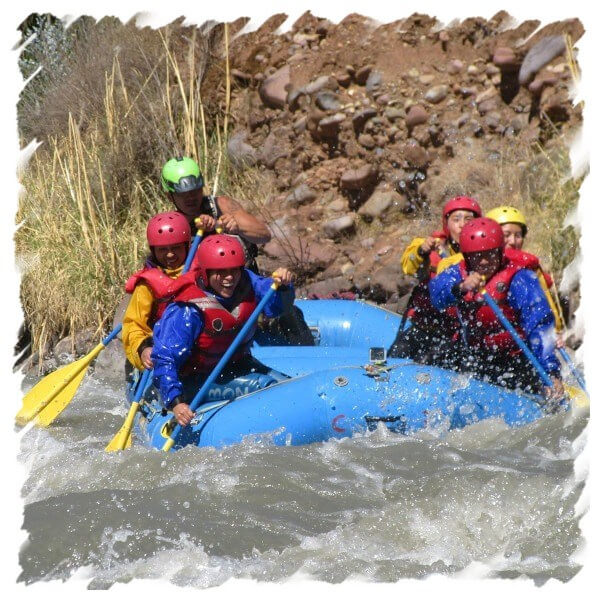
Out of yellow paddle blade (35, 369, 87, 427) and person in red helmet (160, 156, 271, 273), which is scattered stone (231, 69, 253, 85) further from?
yellow paddle blade (35, 369, 87, 427)

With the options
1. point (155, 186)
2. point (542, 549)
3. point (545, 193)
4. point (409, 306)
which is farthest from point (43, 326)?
point (542, 549)

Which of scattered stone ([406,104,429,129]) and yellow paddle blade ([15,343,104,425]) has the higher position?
scattered stone ([406,104,429,129])

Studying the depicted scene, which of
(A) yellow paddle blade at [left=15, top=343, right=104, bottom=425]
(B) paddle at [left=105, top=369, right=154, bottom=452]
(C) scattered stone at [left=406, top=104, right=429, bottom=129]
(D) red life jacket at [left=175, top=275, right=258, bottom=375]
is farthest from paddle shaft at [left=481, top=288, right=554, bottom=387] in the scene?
(C) scattered stone at [left=406, top=104, right=429, bottom=129]

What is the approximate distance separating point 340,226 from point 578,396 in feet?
14.0

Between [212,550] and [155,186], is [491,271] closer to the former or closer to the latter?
[212,550]

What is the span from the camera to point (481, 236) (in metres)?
5.68

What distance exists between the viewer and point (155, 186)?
978 cm

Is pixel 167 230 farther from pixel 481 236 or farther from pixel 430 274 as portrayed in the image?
pixel 481 236

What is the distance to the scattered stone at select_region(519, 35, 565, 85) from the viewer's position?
909 centimetres

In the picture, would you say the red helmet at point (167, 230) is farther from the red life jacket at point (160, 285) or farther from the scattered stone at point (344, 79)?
the scattered stone at point (344, 79)

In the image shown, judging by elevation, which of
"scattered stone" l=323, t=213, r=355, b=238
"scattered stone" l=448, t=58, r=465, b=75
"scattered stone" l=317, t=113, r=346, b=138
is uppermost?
"scattered stone" l=448, t=58, r=465, b=75

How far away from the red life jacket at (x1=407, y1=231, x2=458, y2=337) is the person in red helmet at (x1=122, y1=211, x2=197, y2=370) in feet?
4.87

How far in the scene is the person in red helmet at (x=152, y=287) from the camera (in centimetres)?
606

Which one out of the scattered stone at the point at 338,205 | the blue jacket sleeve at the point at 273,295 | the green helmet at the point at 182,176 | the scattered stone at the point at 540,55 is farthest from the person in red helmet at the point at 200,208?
the scattered stone at the point at 540,55
